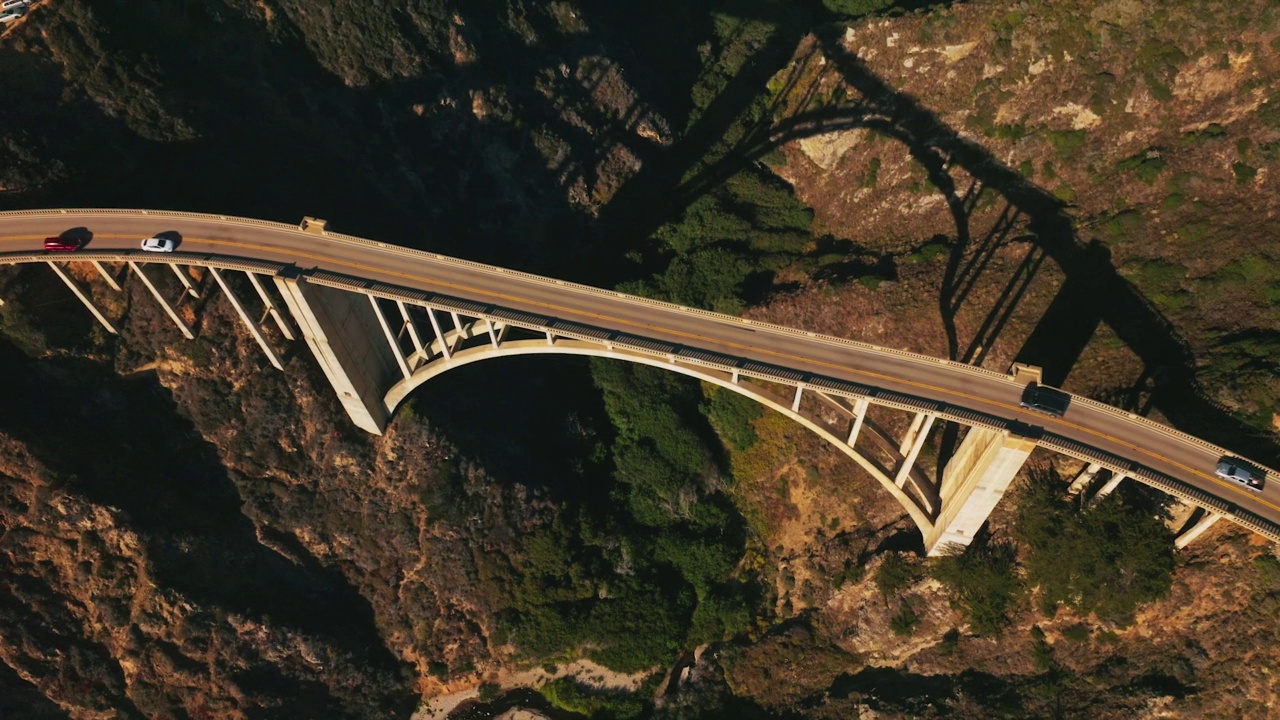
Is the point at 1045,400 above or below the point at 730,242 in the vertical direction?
below

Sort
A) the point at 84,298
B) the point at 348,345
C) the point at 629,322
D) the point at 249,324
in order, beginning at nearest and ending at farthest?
the point at 629,322
the point at 84,298
the point at 249,324
the point at 348,345

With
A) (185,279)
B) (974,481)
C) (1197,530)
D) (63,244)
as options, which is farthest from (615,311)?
(1197,530)

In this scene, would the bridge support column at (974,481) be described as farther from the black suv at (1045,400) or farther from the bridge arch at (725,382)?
the black suv at (1045,400)

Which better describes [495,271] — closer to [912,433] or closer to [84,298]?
[84,298]

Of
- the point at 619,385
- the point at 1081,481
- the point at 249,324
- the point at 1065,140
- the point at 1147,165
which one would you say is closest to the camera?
the point at 1081,481

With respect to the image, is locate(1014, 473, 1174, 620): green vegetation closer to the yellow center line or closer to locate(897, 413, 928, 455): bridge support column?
the yellow center line

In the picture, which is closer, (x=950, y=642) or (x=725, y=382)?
(x=725, y=382)

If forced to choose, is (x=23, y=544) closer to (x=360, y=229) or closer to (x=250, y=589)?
(x=250, y=589)
